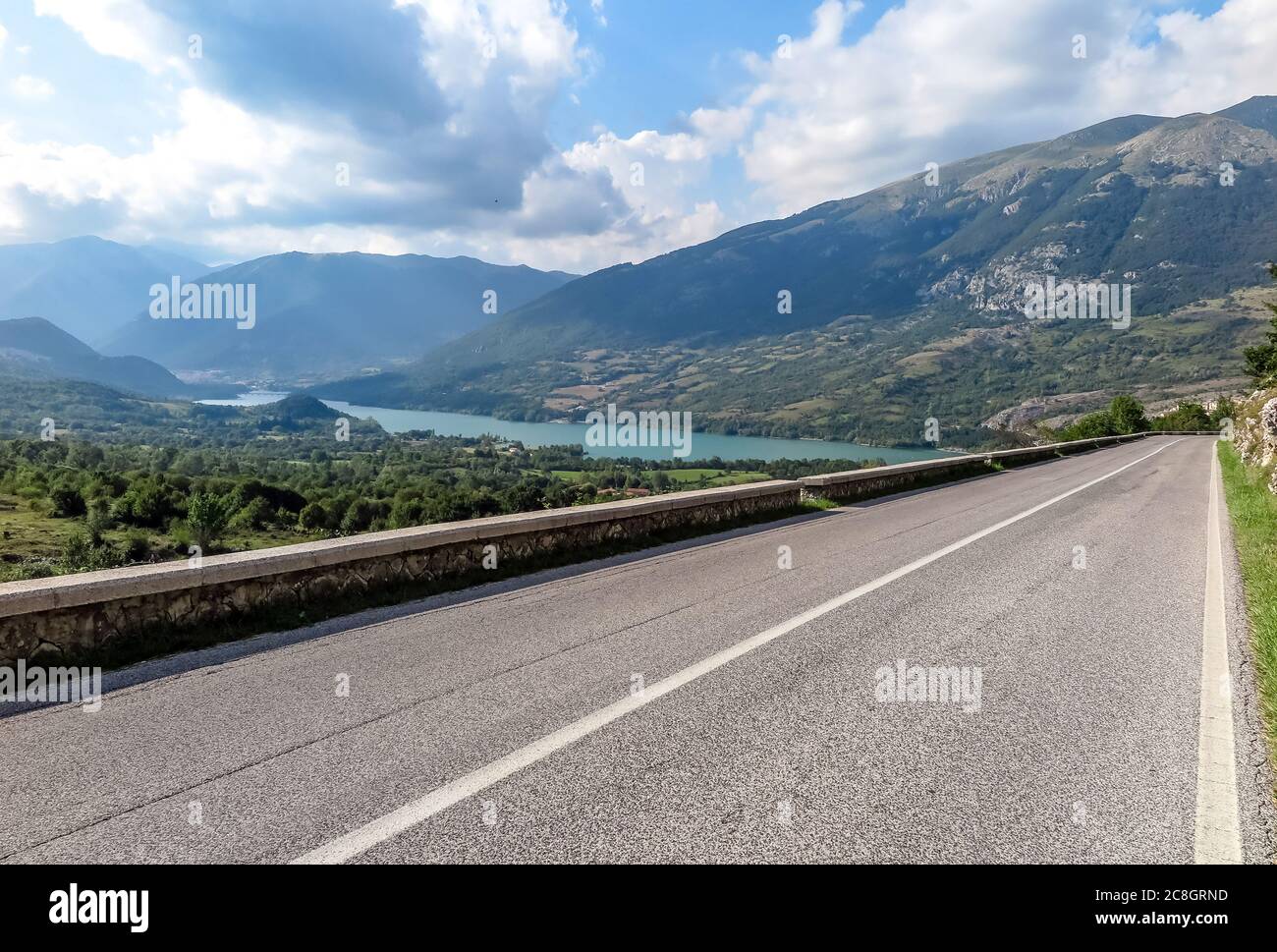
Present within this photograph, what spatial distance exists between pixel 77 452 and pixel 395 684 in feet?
247

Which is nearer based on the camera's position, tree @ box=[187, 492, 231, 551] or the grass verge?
the grass verge

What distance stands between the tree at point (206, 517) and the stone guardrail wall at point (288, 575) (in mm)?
25304

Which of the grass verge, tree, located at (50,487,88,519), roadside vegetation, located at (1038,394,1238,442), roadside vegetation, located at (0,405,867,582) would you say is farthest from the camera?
roadside vegetation, located at (1038,394,1238,442)

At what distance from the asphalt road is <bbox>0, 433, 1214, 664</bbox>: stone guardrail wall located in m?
0.58

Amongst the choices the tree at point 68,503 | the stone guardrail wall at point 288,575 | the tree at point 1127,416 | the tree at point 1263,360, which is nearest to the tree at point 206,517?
the tree at point 68,503

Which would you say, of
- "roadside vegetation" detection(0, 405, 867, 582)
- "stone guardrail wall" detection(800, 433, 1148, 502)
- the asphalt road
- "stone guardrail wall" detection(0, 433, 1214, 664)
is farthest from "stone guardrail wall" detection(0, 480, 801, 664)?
"stone guardrail wall" detection(800, 433, 1148, 502)

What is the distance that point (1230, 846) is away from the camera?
2906 mm

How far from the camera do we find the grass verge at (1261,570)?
464 cm

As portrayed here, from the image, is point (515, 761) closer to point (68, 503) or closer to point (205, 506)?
point (205, 506)

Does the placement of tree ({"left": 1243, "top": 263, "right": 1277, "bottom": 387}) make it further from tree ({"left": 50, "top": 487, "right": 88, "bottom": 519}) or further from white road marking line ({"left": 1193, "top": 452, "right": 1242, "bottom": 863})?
tree ({"left": 50, "top": 487, "right": 88, "bottom": 519})

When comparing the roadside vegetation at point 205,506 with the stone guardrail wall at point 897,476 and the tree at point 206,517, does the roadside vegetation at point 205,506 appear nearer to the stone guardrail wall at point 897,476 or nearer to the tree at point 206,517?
the tree at point 206,517

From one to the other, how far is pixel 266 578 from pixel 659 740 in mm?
4124

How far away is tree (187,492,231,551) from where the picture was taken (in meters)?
30.9

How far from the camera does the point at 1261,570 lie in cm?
810
